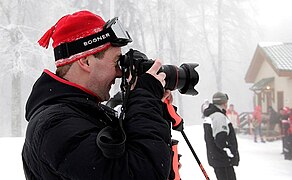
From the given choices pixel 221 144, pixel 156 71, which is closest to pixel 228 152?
pixel 221 144

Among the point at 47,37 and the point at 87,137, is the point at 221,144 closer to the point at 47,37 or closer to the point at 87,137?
the point at 47,37

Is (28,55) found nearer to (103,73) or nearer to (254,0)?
(254,0)

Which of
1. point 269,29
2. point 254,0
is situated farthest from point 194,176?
point 269,29

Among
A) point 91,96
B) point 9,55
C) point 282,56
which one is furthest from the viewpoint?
point 9,55

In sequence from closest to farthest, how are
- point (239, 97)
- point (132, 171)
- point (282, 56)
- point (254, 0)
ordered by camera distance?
point (132, 171)
point (282, 56)
point (254, 0)
point (239, 97)

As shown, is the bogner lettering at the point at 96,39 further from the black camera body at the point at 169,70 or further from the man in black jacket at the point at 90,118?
the black camera body at the point at 169,70

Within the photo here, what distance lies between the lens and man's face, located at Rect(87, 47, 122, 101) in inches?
64.2

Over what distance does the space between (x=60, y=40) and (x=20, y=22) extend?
77.5 ft

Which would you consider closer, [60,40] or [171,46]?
[60,40]

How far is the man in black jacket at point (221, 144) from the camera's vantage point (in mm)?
5629

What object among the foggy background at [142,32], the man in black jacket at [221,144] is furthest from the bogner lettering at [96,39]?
the foggy background at [142,32]

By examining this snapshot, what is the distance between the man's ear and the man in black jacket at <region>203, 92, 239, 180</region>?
4217 mm

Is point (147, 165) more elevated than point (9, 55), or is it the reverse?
point (9, 55)

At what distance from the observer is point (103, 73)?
1.64 metres
